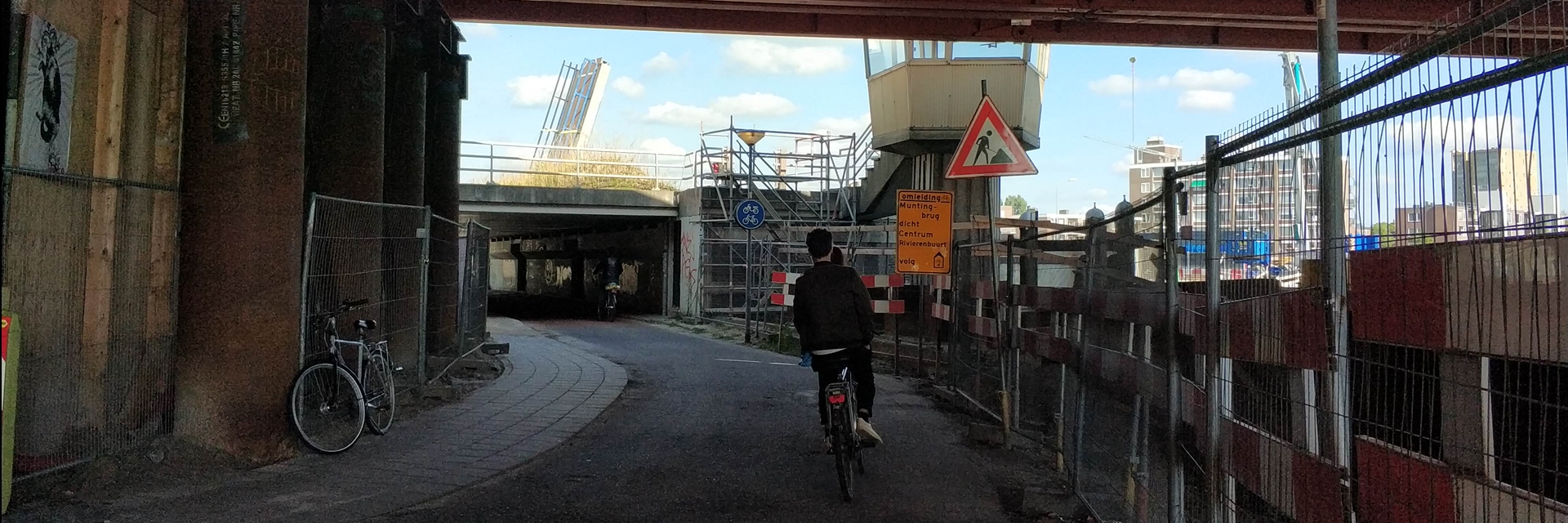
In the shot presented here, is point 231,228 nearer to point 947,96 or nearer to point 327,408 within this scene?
point 327,408

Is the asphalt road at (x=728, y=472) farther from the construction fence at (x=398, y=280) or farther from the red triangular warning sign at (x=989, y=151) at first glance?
the red triangular warning sign at (x=989, y=151)

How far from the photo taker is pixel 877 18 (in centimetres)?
1354

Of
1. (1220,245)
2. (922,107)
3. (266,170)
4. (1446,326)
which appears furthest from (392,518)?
(922,107)

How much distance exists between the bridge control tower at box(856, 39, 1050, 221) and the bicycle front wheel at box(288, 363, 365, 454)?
14.1 metres

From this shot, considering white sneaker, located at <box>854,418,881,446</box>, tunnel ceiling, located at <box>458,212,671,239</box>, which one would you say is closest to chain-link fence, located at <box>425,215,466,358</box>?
white sneaker, located at <box>854,418,881,446</box>

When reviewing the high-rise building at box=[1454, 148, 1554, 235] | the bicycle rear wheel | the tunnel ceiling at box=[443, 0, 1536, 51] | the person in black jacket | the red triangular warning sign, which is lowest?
the bicycle rear wheel

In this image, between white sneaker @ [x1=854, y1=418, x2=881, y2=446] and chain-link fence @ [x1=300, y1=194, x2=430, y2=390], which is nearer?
white sneaker @ [x1=854, y1=418, x2=881, y2=446]

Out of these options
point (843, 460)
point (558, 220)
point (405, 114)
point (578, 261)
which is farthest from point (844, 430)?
point (578, 261)

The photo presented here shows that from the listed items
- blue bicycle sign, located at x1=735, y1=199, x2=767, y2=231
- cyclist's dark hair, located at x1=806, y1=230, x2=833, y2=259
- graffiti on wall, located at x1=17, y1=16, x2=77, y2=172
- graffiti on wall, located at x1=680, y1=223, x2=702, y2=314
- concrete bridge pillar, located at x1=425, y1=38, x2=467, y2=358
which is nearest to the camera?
graffiti on wall, located at x1=17, y1=16, x2=77, y2=172

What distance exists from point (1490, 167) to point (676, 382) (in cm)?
956

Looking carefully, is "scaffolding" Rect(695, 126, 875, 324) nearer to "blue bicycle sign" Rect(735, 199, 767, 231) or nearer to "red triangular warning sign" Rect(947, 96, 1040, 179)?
"blue bicycle sign" Rect(735, 199, 767, 231)

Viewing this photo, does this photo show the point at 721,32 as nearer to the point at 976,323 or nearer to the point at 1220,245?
the point at 976,323

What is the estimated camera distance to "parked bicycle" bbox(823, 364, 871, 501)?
228 inches

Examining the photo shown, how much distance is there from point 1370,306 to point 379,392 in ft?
22.1
